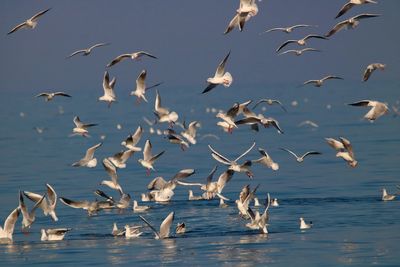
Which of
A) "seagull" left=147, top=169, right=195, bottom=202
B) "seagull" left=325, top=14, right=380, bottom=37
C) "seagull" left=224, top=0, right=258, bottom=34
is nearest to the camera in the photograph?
"seagull" left=224, top=0, right=258, bottom=34

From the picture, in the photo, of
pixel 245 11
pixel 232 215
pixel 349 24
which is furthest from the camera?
pixel 232 215

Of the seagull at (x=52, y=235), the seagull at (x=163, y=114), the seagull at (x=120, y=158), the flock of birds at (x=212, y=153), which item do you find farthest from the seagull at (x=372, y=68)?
the seagull at (x=52, y=235)

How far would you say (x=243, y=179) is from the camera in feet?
145

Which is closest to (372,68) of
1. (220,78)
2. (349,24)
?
(349,24)

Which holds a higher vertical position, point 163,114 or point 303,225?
point 163,114

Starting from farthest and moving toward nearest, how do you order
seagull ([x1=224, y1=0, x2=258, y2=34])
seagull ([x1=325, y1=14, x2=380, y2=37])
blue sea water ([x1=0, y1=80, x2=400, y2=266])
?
seagull ([x1=325, y1=14, x2=380, y2=37]), seagull ([x1=224, y1=0, x2=258, y2=34]), blue sea water ([x1=0, y1=80, x2=400, y2=266])

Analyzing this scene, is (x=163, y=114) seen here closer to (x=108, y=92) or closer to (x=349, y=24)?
(x=108, y=92)

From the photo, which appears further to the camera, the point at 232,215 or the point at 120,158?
the point at 232,215

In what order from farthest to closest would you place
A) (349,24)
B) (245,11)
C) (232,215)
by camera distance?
(232,215) → (349,24) → (245,11)

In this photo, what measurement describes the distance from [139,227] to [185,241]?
1964mm

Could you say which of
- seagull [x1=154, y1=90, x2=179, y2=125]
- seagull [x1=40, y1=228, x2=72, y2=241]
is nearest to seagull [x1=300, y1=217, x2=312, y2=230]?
seagull [x1=154, y1=90, x2=179, y2=125]

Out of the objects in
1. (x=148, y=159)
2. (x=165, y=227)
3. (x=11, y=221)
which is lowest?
(x=165, y=227)

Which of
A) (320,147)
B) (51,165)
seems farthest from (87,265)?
(320,147)

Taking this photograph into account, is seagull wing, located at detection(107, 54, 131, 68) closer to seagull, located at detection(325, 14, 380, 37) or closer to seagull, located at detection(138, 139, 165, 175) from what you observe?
seagull, located at detection(138, 139, 165, 175)
